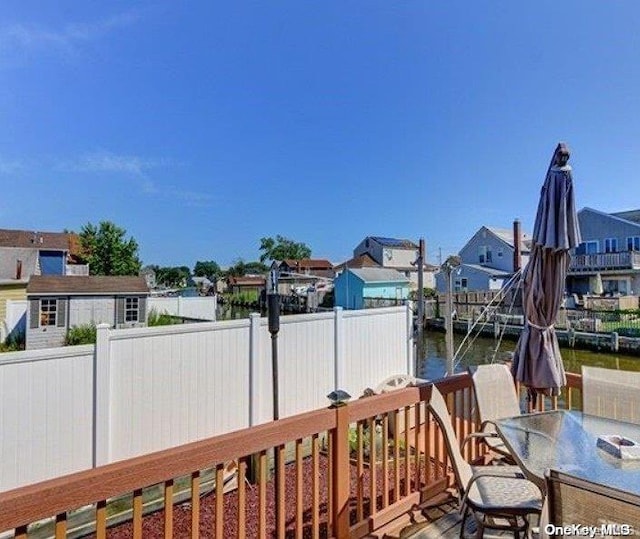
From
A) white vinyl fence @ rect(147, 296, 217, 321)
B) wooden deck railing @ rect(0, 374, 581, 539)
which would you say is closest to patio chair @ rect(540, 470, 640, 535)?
wooden deck railing @ rect(0, 374, 581, 539)

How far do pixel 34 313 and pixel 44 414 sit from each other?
37.8 feet

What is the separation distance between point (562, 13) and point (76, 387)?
861 cm

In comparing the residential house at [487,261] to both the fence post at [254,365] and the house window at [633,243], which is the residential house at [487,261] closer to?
the house window at [633,243]

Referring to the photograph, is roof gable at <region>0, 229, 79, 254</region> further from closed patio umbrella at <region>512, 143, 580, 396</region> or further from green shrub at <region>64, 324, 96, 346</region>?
closed patio umbrella at <region>512, 143, 580, 396</region>

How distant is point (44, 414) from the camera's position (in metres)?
3.79

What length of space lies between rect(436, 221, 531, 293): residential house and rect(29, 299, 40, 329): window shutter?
21814 millimetres

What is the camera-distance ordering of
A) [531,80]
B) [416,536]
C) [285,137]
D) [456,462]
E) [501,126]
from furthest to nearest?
[285,137]
[501,126]
[531,80]
[416,536]
[456,462]

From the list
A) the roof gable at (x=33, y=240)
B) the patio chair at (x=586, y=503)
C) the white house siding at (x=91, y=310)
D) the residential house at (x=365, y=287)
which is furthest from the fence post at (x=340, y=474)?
the roof gable at (x=33, y=240)

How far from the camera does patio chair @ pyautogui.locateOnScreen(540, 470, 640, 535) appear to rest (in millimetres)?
1104

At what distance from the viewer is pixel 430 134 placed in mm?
12836

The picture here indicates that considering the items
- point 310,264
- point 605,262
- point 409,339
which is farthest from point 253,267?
point 409,339

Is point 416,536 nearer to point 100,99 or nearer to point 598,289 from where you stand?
point 100,99

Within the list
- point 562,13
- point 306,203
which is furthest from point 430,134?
point 306,203

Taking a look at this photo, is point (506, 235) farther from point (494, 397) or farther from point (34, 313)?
point (494, 397)
